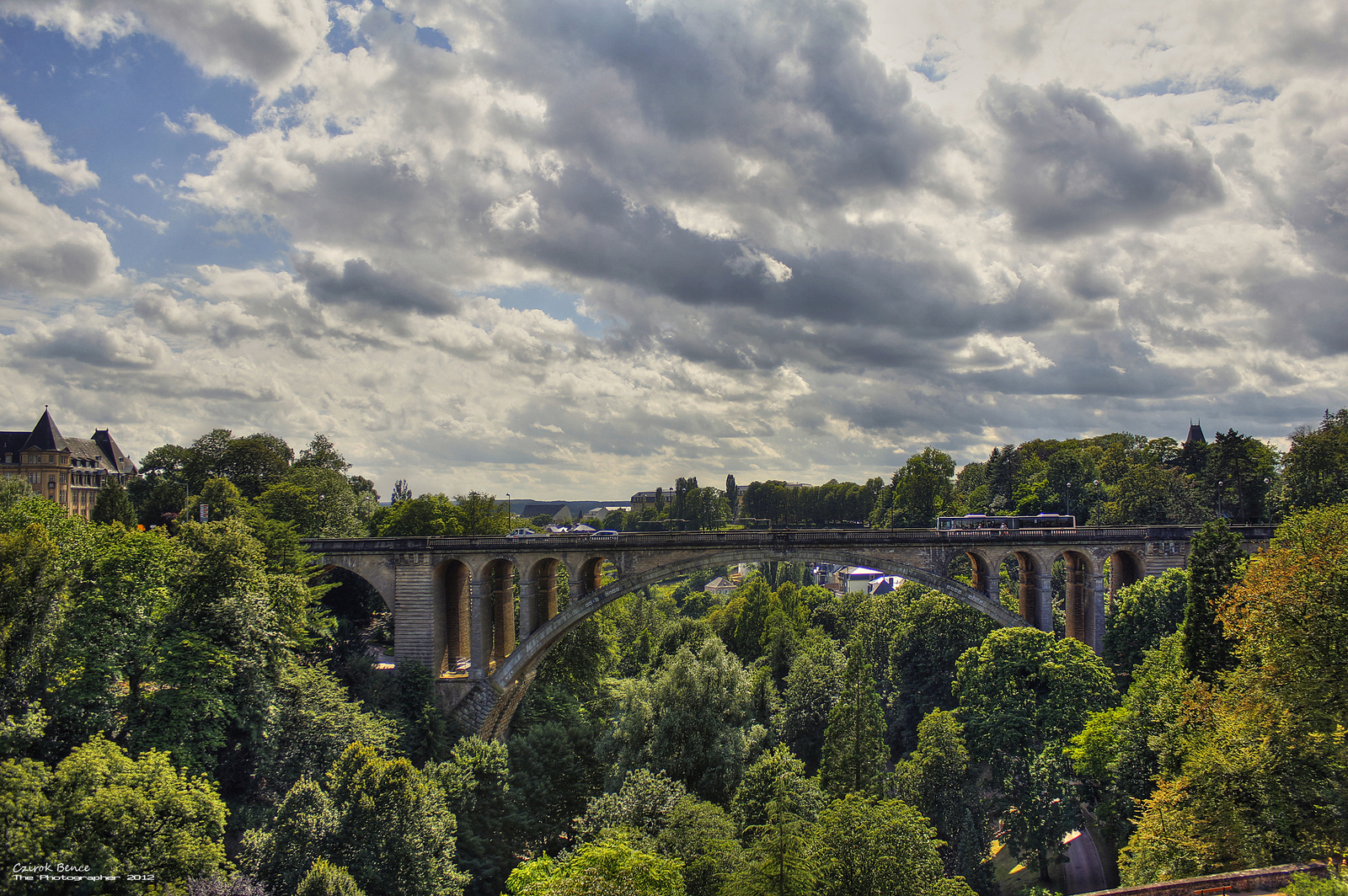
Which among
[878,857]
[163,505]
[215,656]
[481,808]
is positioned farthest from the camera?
[163,505]

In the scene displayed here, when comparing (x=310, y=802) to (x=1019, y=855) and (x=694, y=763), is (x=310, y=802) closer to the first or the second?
(x=694, y=763)

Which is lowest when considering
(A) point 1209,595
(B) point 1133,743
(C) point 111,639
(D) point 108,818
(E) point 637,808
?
(E) point 637,808

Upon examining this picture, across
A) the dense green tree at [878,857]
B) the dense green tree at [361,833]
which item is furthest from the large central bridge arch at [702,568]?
the dense green tree at [878,857]

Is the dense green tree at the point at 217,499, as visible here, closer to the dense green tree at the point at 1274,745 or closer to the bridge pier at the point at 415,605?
the bridge pier at the point at 415,605

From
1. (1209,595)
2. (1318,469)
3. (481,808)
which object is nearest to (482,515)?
(481,808)

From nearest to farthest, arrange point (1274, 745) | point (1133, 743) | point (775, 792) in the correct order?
point (1274, 745) → point (1133, 743) → point (775, 792)

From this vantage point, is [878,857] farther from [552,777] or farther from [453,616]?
[453,616]
